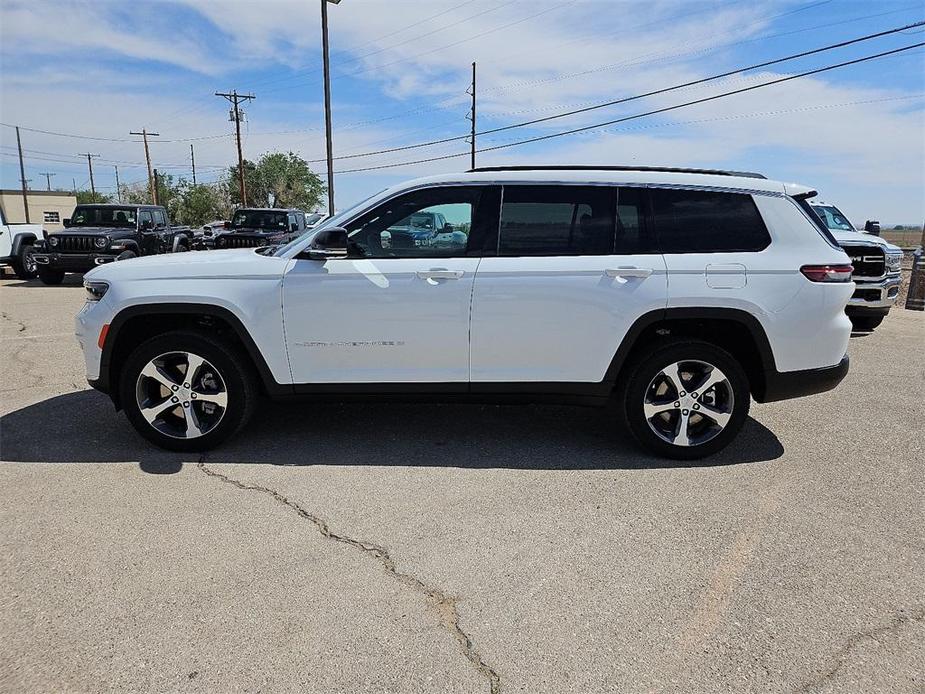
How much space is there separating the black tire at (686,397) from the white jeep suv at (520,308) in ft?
0.04

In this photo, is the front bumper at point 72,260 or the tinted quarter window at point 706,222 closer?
the tinted quarter window at point 706,222

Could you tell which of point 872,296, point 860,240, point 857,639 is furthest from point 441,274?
point 860,240

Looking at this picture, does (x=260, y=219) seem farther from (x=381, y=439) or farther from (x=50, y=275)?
(x=381, y=439)

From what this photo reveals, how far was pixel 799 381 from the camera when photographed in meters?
4.00

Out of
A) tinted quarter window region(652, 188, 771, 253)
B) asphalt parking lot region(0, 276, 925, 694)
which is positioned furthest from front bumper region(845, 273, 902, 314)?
tinted quarter window region(652, 188, 771, 253)

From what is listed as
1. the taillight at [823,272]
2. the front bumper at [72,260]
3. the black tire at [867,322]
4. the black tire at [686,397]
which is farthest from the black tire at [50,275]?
the black tire at [867,322]

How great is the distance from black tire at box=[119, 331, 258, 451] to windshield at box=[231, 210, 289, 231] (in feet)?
46.1

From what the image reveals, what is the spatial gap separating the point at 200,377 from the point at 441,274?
1716mm

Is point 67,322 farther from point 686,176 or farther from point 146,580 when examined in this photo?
point 686,176

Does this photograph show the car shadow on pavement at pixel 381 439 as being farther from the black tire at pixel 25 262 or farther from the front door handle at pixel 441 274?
the black tire at pixel 25 262

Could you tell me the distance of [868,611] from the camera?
2.59 metres

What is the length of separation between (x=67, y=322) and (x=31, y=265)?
8.02m

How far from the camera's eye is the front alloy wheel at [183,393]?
4.04m

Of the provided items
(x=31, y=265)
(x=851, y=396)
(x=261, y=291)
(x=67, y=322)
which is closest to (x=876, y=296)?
(x=851, y=396)
